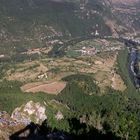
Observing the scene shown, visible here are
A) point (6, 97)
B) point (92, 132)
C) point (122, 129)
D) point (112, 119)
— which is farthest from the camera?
point (6, 97)

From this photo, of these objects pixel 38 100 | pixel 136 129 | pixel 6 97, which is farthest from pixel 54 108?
pixel 136 129

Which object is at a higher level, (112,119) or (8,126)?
(8,126)

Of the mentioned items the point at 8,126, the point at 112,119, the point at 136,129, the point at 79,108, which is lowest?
the point at 79,108

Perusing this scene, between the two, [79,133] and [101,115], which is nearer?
[79,133]

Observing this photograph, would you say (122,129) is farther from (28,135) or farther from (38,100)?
(38,100)

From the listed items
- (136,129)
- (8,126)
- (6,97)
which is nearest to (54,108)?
(6,97)

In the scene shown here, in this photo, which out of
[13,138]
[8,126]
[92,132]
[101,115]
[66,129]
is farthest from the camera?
[101,115]

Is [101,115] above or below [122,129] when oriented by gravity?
below

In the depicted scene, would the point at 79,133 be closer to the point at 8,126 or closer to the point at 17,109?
the point at 8,126

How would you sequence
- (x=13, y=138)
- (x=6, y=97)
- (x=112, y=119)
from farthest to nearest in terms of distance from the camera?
1. (x=6, y=97)
2. (x=112, y=119)
3. (x=13, y=138)
